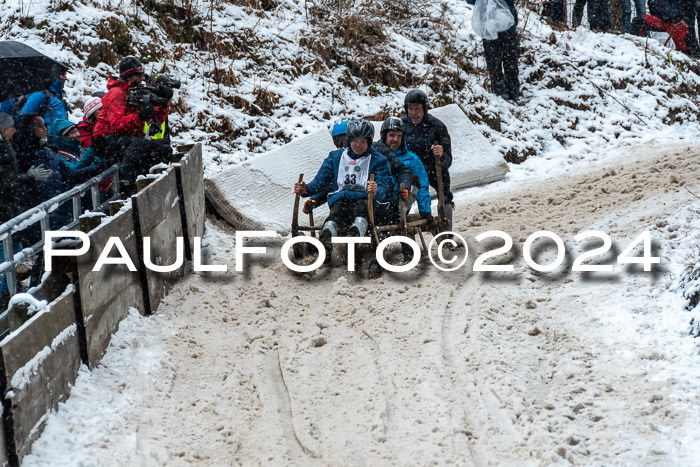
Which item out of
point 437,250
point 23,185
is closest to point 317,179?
point 437,250

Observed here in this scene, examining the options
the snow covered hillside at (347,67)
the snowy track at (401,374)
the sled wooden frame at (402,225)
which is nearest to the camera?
the snowy track at (401,374)

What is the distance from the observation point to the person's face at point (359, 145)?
7.66 meters

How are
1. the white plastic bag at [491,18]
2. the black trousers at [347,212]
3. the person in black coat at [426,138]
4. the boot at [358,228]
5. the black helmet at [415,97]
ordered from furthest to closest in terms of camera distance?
the white plastic bag at [491,18]
the person in black coat at [426,138]
the black helmet at [415,97]
the black trousers at [347,212]
the boot at [358,228]

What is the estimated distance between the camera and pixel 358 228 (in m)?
7.25

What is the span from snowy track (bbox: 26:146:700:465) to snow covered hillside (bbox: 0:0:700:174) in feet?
14.8

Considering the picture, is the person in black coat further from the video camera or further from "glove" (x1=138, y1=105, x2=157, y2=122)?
"glove" (x1=138, y1=105, x2=157, y2=122)

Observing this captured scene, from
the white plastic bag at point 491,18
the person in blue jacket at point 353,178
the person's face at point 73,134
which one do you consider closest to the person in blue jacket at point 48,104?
the person's face at point 73,134

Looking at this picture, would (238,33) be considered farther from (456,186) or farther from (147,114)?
(147,114)

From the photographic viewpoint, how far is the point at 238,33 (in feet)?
43.3

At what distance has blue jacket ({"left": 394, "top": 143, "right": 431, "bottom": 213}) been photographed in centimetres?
814

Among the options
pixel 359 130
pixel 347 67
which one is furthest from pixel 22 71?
pixel 347 67

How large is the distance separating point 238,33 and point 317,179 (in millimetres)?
6190

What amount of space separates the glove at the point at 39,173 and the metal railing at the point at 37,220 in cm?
29

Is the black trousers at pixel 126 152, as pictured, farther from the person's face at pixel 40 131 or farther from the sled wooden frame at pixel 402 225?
the sled wooden frame at pixel 402 225
